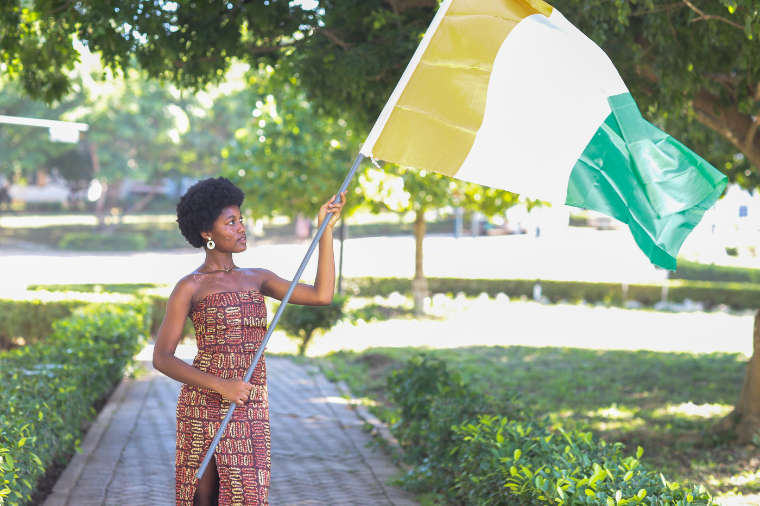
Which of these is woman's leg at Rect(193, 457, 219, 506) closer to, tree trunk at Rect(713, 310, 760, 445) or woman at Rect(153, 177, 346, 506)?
woman at Rect(153, 177, 346, 506)

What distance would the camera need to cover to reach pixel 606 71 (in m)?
3.68

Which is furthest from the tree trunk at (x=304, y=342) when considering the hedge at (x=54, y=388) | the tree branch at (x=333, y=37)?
the tree branch at (x=333, y=37)

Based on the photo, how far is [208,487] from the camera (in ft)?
10.3

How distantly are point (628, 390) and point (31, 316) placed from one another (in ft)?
32.6

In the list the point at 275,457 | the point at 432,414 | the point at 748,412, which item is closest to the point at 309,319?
the point at 275,457

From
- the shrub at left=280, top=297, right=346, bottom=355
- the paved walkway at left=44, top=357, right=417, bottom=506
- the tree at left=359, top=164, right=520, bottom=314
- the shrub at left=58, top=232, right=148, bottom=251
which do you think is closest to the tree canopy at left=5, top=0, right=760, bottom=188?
the paved walkway at left=44, top=357, right=417, bottom=506

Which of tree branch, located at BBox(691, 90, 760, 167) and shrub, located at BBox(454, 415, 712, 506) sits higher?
tree branch, located at BBox(691, 90, 760, 167)

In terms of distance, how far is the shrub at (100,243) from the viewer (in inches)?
1494

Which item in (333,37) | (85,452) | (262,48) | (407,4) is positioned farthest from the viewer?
(262,48)

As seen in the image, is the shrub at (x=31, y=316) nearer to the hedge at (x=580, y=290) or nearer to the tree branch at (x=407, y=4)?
the tree branch at (x=407, y=4)

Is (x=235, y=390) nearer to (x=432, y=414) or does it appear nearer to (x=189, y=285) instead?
(x=189, y=285)

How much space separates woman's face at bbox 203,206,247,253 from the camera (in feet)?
10.3

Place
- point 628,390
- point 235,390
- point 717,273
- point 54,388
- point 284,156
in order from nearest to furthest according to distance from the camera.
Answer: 1. point 235,390
2. point 54,388
3. point 628,390
4. point 284,156
5. point 717,273

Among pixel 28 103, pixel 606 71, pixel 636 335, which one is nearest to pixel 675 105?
pixel 606 71
